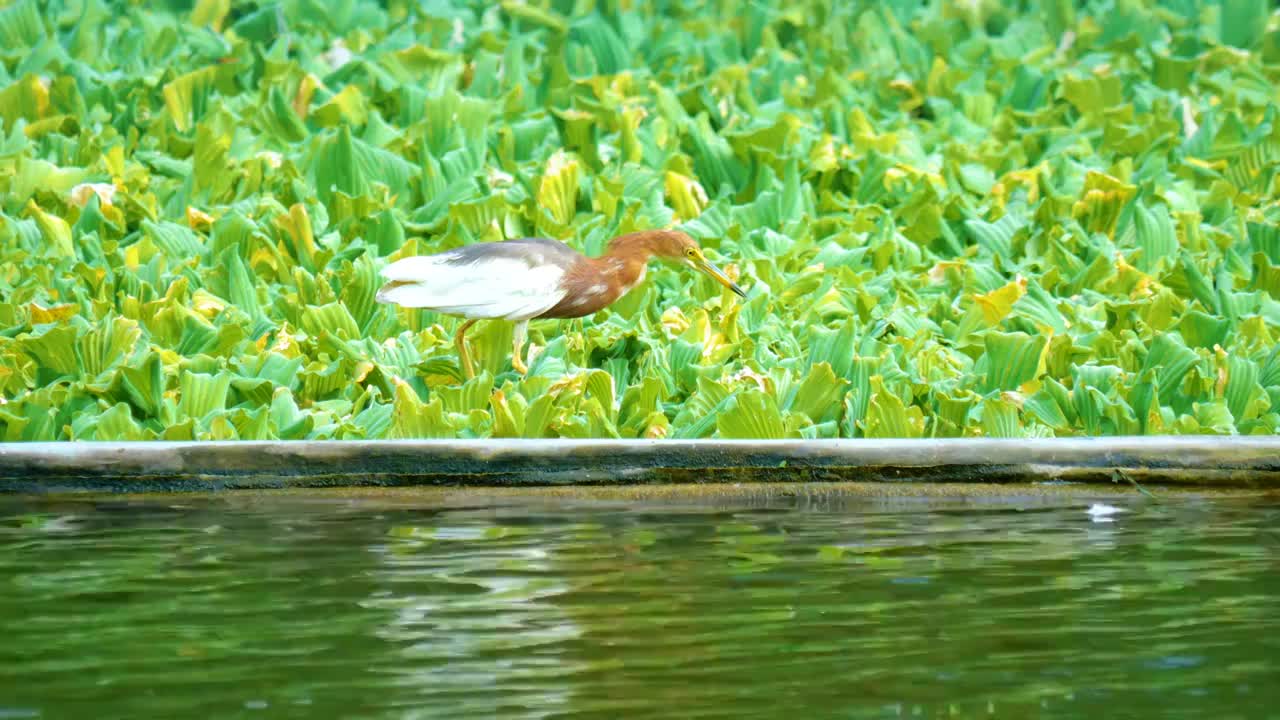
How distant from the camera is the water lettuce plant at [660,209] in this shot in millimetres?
6047

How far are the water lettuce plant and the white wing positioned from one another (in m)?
0.20

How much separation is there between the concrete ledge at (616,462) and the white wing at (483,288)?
988mm

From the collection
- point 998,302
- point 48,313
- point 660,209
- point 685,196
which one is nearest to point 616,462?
point 998,302

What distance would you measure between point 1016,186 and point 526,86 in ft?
8.89

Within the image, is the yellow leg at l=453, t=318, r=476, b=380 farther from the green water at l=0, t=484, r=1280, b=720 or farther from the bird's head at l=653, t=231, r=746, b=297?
the green water at l=0, t=484, r=1280, b=720

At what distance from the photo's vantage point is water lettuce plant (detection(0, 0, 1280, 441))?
6.05 m

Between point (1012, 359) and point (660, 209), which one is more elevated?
point (660, 209)

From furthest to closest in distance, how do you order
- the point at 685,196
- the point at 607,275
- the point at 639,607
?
the point at 685,196 < the point at 607,275 < the point at 639,607

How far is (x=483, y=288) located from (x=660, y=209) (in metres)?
2.04

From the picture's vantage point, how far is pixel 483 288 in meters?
6.32

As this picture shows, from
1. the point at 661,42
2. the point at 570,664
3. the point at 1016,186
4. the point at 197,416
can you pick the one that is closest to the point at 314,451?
the point at 197,416

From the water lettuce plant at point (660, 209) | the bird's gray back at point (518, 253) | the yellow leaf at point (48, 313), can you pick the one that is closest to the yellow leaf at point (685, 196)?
the water lettuce plant at point (660, 209)

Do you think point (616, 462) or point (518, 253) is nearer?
point (616, 462)

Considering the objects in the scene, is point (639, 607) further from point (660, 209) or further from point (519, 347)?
point (660, 209)
